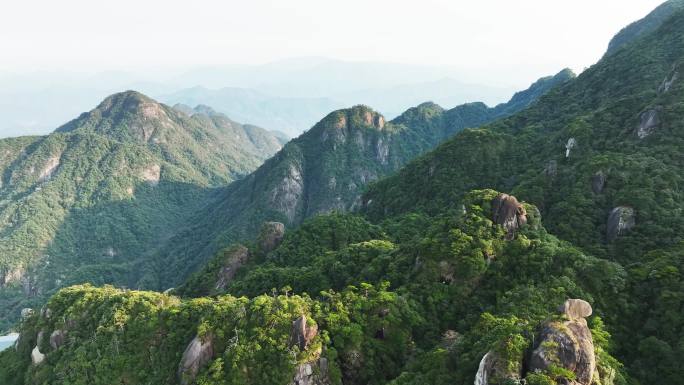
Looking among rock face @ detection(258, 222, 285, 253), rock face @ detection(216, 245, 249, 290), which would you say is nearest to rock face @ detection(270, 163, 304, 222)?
rock face @ detection(258, 222, 285, 253)

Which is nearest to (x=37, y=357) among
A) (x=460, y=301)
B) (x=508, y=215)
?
(x=460, y=301)

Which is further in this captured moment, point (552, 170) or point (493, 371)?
point (552, 170)

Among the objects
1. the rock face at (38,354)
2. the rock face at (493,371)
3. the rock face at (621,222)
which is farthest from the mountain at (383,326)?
the rock face at (621,222)

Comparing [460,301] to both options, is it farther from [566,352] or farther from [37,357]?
[37,357]

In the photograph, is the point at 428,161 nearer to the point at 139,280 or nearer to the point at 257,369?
the point at 257,369

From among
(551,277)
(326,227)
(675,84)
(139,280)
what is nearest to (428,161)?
(326,227)

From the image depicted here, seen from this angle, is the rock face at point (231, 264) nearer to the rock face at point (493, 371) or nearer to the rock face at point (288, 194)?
the rock face at point (493, 371)
